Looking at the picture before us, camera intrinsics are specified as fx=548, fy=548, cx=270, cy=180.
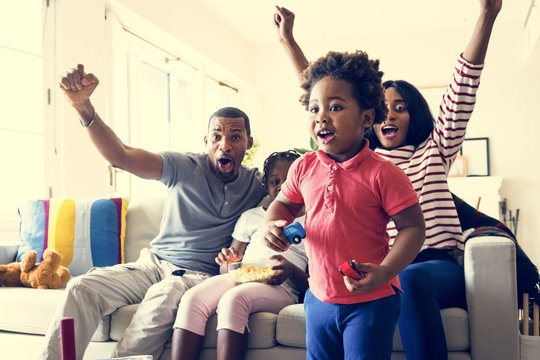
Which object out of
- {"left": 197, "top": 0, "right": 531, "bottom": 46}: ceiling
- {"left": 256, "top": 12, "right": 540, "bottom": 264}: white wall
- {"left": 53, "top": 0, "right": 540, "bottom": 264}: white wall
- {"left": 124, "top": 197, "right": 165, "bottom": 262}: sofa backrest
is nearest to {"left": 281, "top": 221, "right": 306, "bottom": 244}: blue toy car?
{"left": 124, "top": 197, "right": 165, "bottom": 262}: sofa backrest

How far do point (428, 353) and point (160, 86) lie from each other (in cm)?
473

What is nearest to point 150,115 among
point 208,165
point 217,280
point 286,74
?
point 286,74

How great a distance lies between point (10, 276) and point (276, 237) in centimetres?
168

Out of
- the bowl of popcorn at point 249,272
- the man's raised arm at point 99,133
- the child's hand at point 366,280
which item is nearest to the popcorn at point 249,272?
the bowl of popcorn at point 249,272

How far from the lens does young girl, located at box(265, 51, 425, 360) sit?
1.20 metres

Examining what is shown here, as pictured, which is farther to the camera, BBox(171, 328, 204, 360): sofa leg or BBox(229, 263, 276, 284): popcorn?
BBox(229, 263, 276, 284): popcorn

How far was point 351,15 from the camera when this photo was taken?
639 cm

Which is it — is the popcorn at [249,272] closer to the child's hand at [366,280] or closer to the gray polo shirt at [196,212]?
the gray polo shirt at [196,212]

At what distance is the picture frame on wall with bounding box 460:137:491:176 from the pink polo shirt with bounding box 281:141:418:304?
605 cm

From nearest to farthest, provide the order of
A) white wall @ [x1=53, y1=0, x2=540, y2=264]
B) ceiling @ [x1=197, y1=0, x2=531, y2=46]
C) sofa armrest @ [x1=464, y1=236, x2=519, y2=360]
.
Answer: sofa armrest @ [x1=464, y1=236, x2=519, y2=360] → ceiling @ [x1=197, y1=0, x2=531, y2=46] → white wall @ [x1=53, y1=0, x2=540, y2=264]

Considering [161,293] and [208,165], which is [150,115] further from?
[161,293]

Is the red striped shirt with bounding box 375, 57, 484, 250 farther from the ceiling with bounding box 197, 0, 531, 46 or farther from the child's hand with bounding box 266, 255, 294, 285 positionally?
the ceiling with bounding box 197, 0, 531, 46

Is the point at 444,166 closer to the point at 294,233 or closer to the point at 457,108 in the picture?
the point at 457,108

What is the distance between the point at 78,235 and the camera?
8.41 ft
